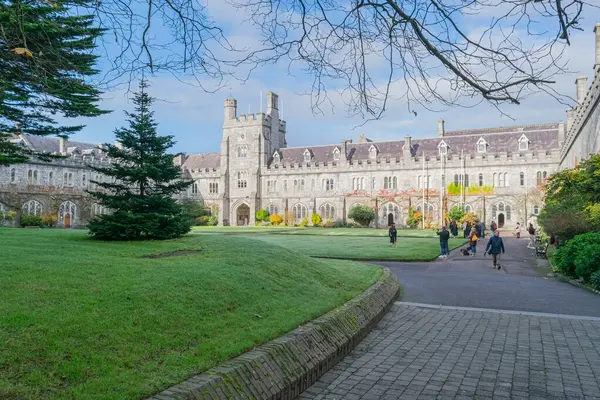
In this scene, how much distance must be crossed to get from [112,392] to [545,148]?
60.3m

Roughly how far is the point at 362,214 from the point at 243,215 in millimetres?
20026

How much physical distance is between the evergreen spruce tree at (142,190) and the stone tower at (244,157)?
51985 mm

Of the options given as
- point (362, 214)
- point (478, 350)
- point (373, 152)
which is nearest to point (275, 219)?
point (362, 214)

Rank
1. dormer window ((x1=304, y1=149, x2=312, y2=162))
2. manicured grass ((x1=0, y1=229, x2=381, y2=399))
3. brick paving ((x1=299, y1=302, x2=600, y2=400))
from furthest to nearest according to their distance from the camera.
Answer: dormer window ((x1=304, y1=149, x2=312, y2=162)) < brick paving ((x1=299, y1=302, x2=600, y2=400)) < manicured grass ((x1=0, y1=229, x2=381, y2=399))

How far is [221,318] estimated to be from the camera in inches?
269

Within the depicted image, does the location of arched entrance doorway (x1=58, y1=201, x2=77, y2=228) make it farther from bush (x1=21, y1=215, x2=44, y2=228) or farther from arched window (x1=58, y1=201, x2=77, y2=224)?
bush (x1=21, y1=215, x2=44, y2=228)

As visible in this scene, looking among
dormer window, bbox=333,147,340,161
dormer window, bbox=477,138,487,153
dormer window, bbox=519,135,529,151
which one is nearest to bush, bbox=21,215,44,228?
dormer window, bbox=333,147,340,161

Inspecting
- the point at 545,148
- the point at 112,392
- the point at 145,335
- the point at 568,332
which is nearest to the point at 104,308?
the point at 145,335

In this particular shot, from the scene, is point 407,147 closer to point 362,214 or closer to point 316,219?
point 362,214

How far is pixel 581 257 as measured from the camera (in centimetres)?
1445

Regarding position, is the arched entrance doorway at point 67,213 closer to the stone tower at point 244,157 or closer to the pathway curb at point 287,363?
the stone tower at point 244,157

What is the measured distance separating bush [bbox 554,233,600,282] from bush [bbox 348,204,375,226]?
4476 centimetres

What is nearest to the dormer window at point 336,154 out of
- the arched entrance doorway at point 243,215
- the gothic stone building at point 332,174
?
the gothic stone building at point 332,174

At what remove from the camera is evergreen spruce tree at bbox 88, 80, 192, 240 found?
1684 centimetres
